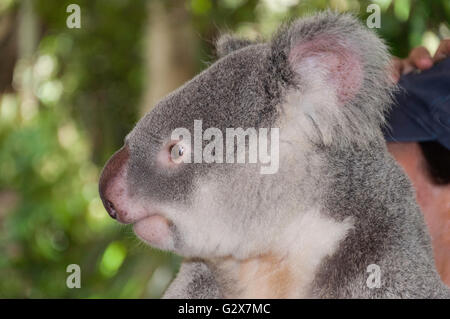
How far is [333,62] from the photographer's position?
5.62 ft

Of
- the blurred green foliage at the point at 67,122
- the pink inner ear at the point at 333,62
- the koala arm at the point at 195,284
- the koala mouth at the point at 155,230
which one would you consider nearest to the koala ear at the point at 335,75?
the pink inner ear at the point at 333,62

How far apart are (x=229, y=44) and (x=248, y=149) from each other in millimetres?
563

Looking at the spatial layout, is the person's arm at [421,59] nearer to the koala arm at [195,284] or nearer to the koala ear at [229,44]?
the koala ear at [229,44]

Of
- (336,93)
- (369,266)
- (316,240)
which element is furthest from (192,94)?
(369,266)

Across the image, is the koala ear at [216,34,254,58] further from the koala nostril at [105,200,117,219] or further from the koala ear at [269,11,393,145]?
the koala nostril at [105,200,117,219]

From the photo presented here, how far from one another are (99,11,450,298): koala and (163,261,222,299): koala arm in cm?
36

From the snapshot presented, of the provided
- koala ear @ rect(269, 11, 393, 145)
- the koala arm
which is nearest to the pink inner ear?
koala ear @ rect(269, 11, 393, 145)

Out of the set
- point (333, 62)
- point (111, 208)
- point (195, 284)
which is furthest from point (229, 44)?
point (195, 284)

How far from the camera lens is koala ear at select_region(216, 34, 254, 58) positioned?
2.12 meters

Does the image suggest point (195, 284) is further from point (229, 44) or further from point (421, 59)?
point (421, 59)

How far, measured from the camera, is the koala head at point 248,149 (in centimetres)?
172

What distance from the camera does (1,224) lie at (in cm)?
687

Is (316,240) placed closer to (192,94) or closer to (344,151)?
(344,151)
